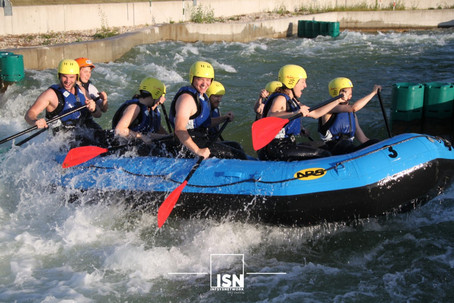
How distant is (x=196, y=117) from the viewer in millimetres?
5785

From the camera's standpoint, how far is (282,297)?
470cm

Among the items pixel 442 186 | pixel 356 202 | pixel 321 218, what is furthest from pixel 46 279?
pixel 442 186

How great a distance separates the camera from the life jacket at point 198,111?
568cm

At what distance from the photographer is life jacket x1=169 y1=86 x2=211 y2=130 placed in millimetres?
5684

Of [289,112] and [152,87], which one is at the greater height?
[152,87]

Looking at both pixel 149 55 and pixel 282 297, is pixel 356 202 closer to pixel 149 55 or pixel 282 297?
pixel 282 297

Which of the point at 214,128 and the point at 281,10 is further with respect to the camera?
the point at 281,10

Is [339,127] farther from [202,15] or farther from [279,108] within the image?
[202,15]

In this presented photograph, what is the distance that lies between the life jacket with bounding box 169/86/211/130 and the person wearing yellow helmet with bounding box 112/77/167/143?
1.09 feet

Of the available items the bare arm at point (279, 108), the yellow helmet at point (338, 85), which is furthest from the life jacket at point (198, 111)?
the yellow helmet at point (338, 85)

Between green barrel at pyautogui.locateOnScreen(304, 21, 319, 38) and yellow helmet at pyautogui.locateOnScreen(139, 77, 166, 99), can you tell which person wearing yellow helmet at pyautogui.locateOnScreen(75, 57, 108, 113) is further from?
green barrel at pyautogui.locateOnScreen(304, 21, 319, 38)

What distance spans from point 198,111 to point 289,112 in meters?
0.96

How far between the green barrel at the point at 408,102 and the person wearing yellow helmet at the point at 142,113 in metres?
3.83

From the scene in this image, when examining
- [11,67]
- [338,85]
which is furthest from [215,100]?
[11,67]
